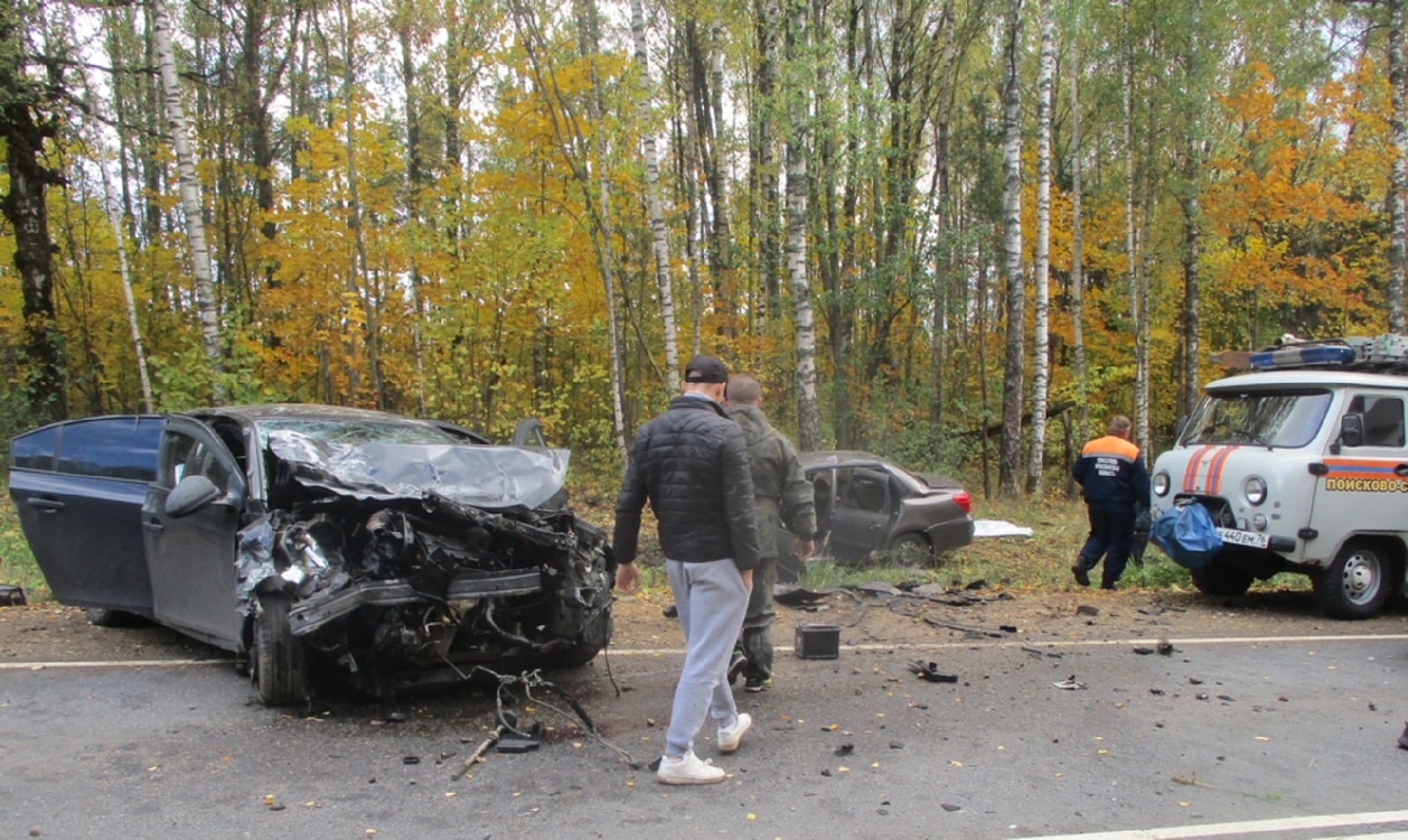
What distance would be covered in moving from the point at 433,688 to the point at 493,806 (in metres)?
1.52

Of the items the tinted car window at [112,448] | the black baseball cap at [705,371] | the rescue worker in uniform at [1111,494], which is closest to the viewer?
the black baseball cap at [705,371]

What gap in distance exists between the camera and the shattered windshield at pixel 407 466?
514 centimetres

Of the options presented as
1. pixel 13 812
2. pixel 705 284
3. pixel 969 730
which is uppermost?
pixel 705 284

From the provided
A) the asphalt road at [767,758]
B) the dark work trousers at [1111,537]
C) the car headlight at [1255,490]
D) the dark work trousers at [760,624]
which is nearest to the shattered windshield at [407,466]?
the asphalt road at [767,758]

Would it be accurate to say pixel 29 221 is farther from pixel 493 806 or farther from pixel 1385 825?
pixel 1385 825

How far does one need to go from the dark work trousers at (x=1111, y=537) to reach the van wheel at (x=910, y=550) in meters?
2.23

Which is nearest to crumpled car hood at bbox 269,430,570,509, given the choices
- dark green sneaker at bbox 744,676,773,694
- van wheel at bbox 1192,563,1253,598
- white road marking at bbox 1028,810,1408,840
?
dark green sneaker at bbox 744,676,773,694

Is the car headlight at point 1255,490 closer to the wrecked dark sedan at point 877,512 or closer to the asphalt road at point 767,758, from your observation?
the asphalt road at point 767,758

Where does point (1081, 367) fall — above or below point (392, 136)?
below

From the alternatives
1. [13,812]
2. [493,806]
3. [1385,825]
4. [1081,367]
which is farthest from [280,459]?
[1081,367]

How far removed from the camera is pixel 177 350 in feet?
75.8

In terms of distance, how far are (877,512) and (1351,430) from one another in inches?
194

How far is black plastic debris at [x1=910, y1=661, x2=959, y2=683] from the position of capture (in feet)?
19.7

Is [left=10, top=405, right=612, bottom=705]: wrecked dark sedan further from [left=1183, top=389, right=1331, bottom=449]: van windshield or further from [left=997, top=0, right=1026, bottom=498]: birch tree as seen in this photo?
[left=997, top=0, right=1026, bottom=498]: birch tree
